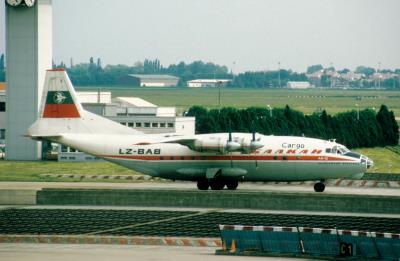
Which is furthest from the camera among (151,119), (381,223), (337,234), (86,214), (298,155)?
(151,119)

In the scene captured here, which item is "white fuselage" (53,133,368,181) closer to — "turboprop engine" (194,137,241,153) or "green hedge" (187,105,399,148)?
"turboprop engine" (194,137,241,153)

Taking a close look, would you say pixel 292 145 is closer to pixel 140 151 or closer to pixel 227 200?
pixel 227 200

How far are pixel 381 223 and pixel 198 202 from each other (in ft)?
43.5

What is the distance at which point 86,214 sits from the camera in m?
60.0

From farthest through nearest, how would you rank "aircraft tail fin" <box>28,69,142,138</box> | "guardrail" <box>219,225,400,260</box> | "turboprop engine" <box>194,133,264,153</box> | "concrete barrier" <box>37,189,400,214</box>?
"aircraft tail fin" <box>28,69,142,138</box>, "turboprop engine" <box>194,133,264,153</box>, "concrete barrier" <box>37,189,400,214</box>, "guardrail" <box>219,225,400,260</box>

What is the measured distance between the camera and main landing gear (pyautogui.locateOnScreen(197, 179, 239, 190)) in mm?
71250

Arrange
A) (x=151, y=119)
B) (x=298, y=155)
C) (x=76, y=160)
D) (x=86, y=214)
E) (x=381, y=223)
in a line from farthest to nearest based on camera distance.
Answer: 1. (x=151, y=119)
2. (x=76, y=160)
3. (x=298, y=155)
4. (x=86, y=214)
5. (x=381, y=223)

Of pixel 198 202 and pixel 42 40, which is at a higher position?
pixel 42 40

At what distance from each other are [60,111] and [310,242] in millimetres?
34504

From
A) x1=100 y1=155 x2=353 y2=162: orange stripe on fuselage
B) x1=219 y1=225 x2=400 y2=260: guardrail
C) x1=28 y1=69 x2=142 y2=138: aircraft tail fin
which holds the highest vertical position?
x1=28 y1=69 x2=142 y2=138: aircraft tail fin

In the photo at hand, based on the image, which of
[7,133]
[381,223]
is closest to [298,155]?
[381,223]

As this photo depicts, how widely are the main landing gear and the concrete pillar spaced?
3903cm

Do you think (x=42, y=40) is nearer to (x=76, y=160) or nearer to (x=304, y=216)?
(x=76, y=160)

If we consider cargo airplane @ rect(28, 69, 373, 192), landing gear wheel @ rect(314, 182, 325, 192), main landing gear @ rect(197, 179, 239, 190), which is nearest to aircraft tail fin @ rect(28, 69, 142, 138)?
cargo airplane @ rect(28, 69, 373, 192)
